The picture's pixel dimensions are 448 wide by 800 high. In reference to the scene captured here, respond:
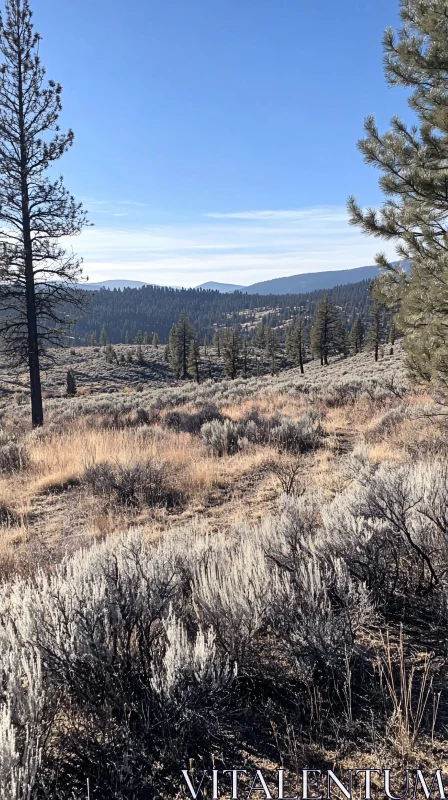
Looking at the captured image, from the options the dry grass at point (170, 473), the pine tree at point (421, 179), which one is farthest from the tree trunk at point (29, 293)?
the pine tree at point (421, 179)

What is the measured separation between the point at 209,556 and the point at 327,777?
155 centimetres

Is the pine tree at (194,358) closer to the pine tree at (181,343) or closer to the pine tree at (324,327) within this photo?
the pine tree at (181,343)

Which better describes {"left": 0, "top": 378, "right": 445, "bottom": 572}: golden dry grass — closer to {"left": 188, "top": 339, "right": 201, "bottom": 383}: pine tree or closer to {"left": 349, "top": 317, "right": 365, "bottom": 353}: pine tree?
{"left": 188, "top": 339, "right": 201, "bottom": 383}: pine tree

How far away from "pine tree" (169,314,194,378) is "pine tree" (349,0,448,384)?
2332 inches

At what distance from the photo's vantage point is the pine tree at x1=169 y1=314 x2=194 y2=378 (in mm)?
65438

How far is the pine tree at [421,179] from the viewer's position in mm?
4742

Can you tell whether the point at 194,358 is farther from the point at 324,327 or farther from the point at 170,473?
the point at 170,473

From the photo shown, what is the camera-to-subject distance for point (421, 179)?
4.87 meters

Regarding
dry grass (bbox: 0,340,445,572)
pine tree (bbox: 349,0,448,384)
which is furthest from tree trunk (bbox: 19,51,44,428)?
pine tree (bbox: 349,0,448,384)

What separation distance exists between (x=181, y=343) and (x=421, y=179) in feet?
Answer: 213

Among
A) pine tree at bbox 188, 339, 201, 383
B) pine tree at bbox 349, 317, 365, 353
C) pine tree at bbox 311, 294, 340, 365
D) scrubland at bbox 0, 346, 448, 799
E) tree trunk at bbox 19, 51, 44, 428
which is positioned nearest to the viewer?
scrubland at bbox 0, 346, 448, 799

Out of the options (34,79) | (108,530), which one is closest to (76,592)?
(108,530)

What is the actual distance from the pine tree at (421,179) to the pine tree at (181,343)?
5923 centimetres

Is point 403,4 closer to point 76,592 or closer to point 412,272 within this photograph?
point 412,272
